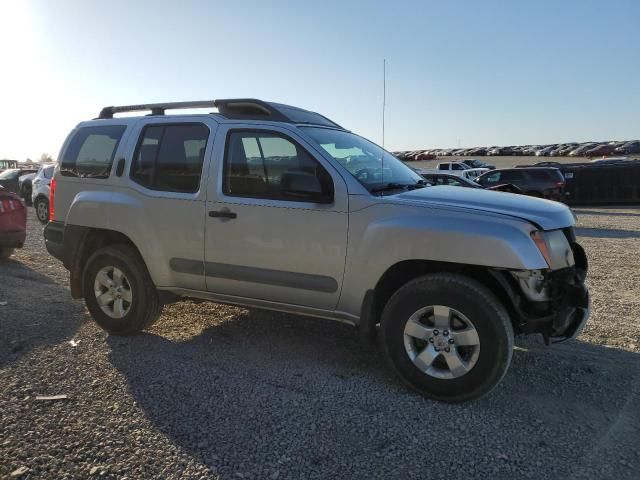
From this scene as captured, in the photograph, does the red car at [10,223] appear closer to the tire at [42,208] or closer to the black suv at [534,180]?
the tire at [42,208]

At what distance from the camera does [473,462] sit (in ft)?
9.71

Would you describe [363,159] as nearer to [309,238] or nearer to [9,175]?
[309,238]

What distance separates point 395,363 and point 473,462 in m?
1.01

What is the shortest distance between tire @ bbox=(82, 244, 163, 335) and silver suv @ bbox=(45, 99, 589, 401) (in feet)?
0.04

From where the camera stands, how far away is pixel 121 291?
5.05 meters

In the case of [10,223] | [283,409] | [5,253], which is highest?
[10,223]

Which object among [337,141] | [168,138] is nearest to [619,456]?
[337,141]

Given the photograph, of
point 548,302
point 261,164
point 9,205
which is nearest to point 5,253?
point 9,205

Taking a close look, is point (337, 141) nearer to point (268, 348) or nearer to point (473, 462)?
point (268, 348)

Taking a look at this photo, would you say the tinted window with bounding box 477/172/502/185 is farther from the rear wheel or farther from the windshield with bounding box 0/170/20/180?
the windshield with bounding box 0/170/20/180

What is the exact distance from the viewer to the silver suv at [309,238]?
362 cm

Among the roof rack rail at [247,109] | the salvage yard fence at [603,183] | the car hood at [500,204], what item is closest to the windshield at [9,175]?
the roof rack rail at [247,109]

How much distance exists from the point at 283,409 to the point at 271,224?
4.73 feet

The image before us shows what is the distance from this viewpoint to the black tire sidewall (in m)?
4.91
